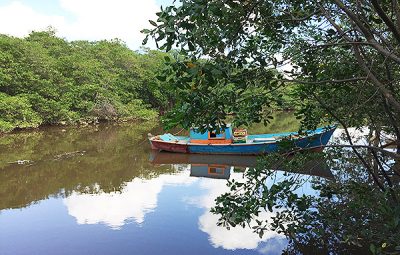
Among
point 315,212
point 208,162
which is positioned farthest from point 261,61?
point 208,162

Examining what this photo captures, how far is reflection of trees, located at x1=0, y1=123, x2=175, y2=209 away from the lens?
32.3ft

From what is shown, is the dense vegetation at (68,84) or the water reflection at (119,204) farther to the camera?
the dense vegetation at (68,84)

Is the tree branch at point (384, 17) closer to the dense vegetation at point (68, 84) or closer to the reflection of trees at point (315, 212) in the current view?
the reflection of trees at point (315, 212)

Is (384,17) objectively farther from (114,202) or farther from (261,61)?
(114,202)

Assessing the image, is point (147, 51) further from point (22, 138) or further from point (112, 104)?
point (22, 138)

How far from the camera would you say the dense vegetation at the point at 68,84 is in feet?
61.5

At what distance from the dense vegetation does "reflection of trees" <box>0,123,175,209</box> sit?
5.21ft

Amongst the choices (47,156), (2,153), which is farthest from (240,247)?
(2,153)

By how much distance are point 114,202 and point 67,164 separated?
4.68 metres

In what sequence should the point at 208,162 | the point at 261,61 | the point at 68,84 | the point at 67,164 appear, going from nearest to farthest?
1. the point at 261,61
2. the point at 67,164
3. the point at 208,162
4. the point at 68,84

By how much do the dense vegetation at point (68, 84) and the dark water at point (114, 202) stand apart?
4.10 meters

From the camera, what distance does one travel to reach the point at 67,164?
494 inches

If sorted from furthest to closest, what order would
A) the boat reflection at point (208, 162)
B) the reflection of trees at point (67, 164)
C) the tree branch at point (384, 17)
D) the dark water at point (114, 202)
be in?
the boat reflection at point (208, 162) → the reflection of trees at point (67, 164) → the dark water at point (114, 202) → the tree branch at point (384, 17)

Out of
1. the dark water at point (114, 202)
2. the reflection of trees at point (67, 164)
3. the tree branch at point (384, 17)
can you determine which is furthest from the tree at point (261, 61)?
the reflection of trees at point (67, 164)
